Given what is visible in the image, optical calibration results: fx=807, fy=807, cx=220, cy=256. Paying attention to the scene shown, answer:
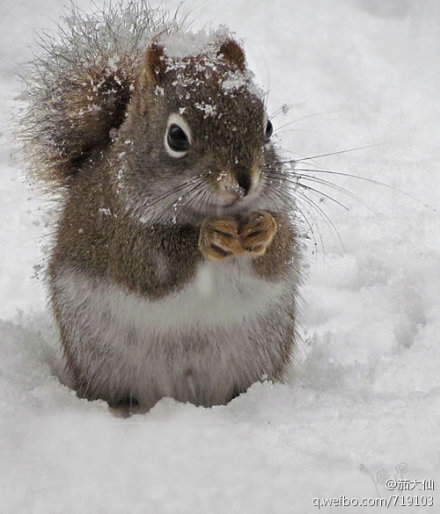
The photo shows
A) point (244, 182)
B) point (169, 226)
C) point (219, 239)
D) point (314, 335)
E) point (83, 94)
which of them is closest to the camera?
point (244, 182)

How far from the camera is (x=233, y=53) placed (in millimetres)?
2422

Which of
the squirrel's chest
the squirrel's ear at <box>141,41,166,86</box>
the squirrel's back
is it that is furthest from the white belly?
the squirrel's ear at <box>141,41,166,86</box>

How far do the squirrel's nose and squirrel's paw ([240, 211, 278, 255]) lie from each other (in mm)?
192

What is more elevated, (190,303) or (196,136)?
(196,136)

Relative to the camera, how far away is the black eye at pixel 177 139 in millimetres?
2203

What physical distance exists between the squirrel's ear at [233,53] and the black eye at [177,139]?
32 cm

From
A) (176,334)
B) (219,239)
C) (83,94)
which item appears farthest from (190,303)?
(83,94)

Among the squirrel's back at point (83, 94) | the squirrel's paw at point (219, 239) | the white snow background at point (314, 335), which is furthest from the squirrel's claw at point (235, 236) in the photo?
the squirrel's back at point (83, 94)

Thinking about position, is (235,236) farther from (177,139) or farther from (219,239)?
(177,139)

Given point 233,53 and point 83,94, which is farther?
point 83,94

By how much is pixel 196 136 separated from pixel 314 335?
1.26 metres

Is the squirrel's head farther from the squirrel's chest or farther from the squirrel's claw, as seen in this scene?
the squirrel's chest

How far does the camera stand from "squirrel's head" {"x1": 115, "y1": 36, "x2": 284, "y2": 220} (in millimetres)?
2141

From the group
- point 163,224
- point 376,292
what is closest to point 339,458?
point 163,224
